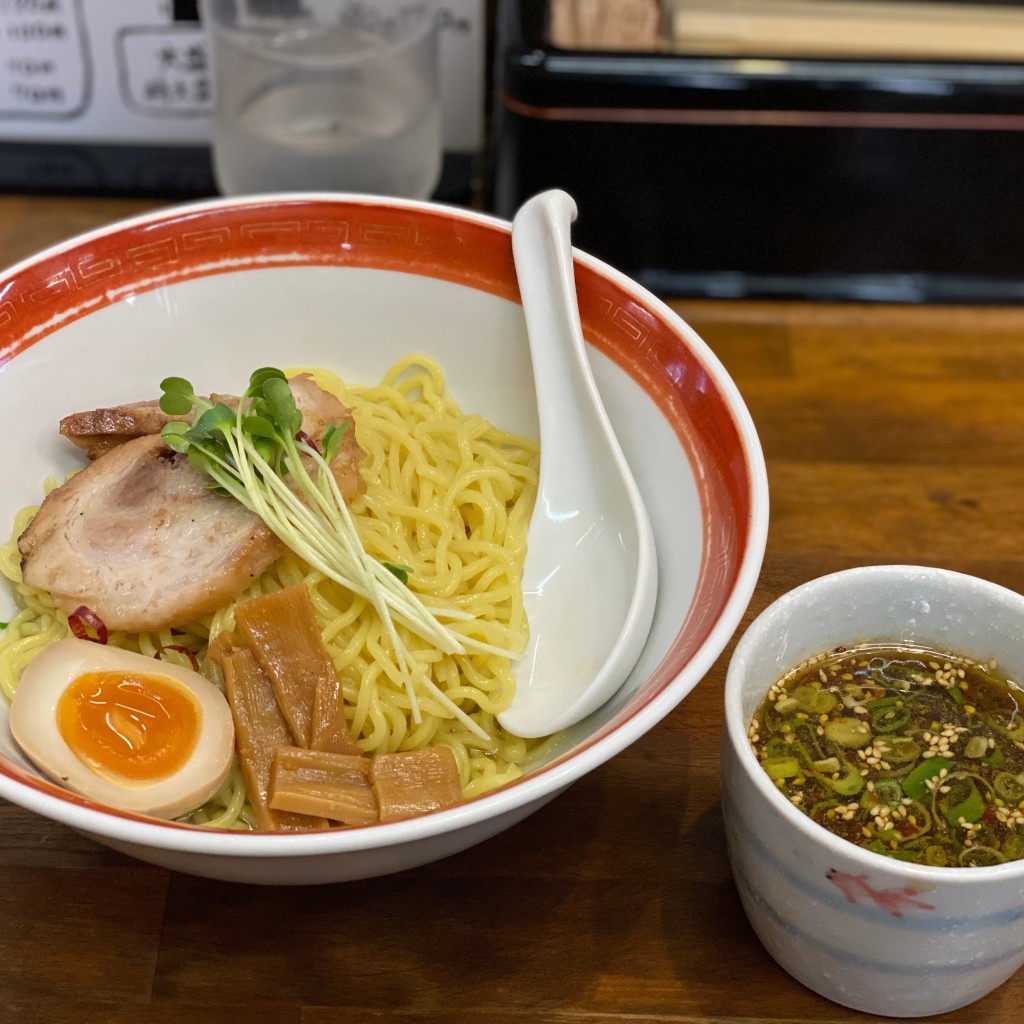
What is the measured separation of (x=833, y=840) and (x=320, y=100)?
2.30m

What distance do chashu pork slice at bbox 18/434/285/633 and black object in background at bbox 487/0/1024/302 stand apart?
47.2 inches

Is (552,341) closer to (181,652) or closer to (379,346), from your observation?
(379,346)

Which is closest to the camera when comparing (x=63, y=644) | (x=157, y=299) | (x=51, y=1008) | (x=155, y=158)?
(x=51, y=1008)

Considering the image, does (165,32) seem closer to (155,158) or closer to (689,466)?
(155,158)

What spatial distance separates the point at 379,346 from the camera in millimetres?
2037

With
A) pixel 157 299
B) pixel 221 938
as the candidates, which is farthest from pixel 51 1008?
pixel 157 299

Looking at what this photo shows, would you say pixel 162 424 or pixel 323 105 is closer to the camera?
pixel 162 424

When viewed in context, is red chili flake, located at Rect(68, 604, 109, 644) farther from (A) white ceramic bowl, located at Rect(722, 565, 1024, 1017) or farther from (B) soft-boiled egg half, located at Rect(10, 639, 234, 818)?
(A) white ceramic bowl, located at Rect(722, 565, 1024, 1017)

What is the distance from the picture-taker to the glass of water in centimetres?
272

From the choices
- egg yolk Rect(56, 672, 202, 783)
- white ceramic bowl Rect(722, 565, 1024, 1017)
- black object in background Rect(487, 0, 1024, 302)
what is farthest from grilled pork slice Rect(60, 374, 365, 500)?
black object in background Rect(487, 0, 1024, 302)

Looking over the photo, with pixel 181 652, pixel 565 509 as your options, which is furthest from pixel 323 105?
pixel 181 652

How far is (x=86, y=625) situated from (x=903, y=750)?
1157 mm

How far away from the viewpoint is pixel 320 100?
112 inches

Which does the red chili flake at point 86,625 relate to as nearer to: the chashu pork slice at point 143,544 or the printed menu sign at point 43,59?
the chashu pork slice at point 143,544
